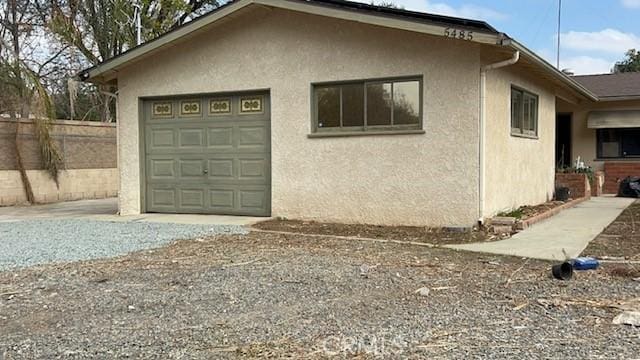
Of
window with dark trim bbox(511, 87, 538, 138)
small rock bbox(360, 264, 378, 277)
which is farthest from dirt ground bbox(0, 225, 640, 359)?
window with dark trim bbox(511, 87, 538, 138)

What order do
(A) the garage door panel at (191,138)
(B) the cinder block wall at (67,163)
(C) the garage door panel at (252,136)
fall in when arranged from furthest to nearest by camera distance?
(B) the cinder block wall at (67,163)
(A) the garage door panel at (191,138)
(C) the garage door panel at (252,136)

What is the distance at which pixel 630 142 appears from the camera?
17.8m

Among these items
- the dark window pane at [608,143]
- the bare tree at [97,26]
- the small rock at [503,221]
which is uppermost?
the bare tree at [97,26]

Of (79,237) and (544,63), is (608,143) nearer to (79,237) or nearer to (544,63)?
(544,63)

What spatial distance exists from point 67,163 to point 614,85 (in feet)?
55.1

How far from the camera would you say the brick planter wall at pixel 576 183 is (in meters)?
15.4

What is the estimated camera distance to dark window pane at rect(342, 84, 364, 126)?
1022 centimetres

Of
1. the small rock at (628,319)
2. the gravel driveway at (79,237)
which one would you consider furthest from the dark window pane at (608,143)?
the small rock at (628,319)

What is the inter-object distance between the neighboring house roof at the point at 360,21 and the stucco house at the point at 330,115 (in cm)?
2

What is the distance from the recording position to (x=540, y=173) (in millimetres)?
13234

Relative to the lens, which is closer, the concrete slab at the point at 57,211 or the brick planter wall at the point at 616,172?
the concrete slab at the point at 57,211

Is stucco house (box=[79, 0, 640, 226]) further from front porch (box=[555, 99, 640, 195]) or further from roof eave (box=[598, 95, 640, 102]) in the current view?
front porch (box=[555, 99, 640, 195])

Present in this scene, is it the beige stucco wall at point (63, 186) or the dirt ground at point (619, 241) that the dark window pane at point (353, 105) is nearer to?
the dirt ground at point (619, 241)

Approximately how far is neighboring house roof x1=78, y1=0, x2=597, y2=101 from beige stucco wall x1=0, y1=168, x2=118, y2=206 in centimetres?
498
